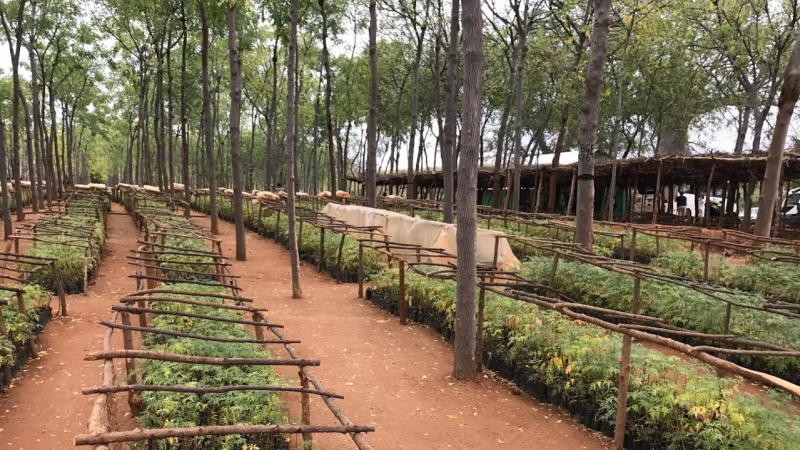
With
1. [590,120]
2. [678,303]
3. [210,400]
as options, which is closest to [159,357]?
[210,400]

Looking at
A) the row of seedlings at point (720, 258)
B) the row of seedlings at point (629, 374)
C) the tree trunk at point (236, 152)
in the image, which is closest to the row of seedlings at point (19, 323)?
the row of seedlings at point (629, 374)

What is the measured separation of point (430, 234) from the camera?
12289 millimetres

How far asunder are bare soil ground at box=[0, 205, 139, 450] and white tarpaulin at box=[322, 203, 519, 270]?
6965mm

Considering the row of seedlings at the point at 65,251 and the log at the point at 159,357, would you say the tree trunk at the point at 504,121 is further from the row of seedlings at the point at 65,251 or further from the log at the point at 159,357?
the log at the point at 159,357

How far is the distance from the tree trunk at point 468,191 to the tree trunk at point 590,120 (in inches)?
211

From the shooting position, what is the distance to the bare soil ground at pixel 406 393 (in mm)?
4508

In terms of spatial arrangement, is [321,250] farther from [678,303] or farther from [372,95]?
[678,303]

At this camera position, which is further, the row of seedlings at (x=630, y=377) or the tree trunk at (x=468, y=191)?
the tree trunk at (x=468, y=191)

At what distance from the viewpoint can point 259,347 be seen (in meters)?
4.97

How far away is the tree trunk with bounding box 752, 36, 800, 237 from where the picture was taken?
447 inches

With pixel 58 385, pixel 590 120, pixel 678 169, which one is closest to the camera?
pixel 58 385

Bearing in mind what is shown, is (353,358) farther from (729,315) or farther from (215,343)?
(729,315)

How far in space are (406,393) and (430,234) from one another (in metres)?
7.03

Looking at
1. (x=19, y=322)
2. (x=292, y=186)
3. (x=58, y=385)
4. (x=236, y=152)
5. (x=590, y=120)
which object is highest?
(x=590, y=120)
